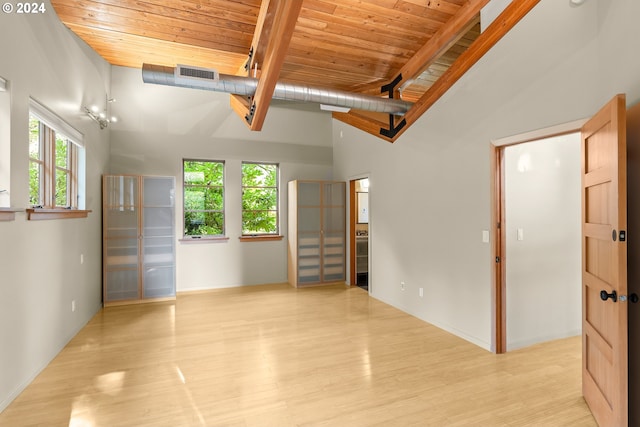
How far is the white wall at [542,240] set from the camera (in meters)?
3.39

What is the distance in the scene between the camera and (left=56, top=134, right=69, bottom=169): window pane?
3.63 meters

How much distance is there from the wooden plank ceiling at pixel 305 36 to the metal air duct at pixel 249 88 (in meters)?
0.20

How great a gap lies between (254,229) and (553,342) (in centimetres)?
500

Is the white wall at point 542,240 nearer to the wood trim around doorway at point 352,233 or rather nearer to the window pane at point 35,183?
the wood trim around doorway at point 352,233

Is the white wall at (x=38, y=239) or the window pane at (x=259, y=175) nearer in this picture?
the white wall at (x=38, y=239)

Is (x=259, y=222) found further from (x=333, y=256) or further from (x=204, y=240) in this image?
(x=333, y=256)

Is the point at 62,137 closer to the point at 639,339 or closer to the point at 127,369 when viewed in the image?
the point at 127,369

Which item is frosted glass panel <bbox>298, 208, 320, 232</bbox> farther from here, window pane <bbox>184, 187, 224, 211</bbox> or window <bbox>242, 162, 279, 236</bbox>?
window pane <bbox>184, 187, 224, 211</bbox>

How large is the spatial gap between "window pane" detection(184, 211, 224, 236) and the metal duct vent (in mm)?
2956

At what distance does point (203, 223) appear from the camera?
6.12m

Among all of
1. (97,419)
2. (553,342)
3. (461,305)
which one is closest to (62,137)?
(97,419)

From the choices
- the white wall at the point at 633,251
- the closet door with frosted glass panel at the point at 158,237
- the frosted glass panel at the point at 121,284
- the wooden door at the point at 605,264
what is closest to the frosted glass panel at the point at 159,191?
the closet door with frosted glass panel at the point at 158,237

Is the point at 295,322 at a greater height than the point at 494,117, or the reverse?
the point at 494,117

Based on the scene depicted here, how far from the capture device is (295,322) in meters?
4.25
